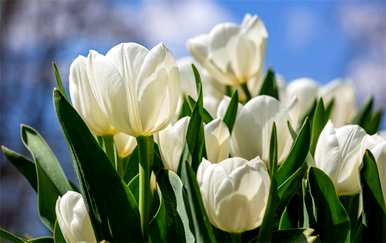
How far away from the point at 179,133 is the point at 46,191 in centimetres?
10

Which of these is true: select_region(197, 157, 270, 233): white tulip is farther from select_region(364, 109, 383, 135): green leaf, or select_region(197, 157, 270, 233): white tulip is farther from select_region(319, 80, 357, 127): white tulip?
select_region(319, 80, 357, 127): white tulip

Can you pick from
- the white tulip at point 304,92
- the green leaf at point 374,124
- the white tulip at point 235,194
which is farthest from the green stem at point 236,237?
the white tulip at point 304,92

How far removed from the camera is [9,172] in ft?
16.0

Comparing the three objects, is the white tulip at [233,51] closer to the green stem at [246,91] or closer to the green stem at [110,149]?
the green stem at [246,91]

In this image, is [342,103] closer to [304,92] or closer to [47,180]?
[304,92]

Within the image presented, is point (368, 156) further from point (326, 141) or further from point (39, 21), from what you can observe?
point (39, 21)

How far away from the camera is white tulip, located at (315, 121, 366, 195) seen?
447 millimetres

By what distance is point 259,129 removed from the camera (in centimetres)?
49

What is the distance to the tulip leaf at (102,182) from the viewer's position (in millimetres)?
422

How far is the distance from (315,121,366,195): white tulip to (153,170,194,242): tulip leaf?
0.09m

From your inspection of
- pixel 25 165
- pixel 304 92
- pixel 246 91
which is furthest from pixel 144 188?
pixel 304 92

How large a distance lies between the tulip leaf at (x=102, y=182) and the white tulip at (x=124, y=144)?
78 mm

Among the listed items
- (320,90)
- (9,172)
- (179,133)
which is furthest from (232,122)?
(9,172)

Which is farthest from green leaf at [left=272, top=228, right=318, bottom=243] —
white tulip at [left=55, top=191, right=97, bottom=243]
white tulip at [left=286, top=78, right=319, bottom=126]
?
white tulip at [left=286, top=78, right=319, bottom=126]
